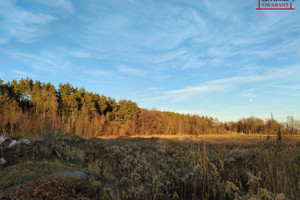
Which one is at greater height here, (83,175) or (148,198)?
(148,198)

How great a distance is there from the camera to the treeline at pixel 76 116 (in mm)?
12734

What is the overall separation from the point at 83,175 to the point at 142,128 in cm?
3763

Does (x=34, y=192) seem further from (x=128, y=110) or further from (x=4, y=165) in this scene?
(x=128, y=110)

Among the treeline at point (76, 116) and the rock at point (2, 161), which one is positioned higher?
the treeline at point (76, 116)

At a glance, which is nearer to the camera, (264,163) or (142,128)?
(264,163)

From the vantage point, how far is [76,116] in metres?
24.1

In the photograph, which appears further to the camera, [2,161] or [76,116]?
[76,116]

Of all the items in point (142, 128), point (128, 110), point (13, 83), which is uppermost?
point (13, 83)

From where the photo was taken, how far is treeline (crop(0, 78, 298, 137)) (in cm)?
1273

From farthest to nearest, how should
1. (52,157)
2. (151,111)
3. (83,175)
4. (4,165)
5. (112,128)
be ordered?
(151,111)
(112,128)
(52,157)
(4,165)
(83,175)

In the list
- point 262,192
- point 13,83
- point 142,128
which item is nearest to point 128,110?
point 142,128

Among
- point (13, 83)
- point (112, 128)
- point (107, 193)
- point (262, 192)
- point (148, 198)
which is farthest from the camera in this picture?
point (112, 128)

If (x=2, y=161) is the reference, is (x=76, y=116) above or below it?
above

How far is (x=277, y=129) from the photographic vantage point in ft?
17.1
